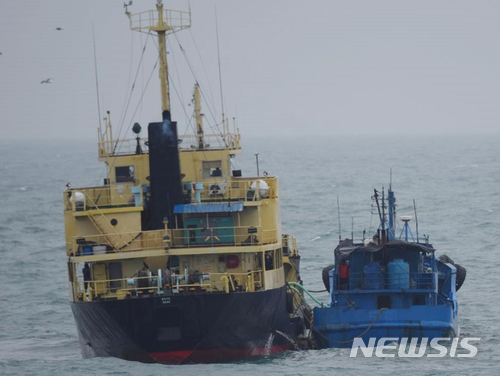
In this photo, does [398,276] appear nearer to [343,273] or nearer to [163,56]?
[343,273]

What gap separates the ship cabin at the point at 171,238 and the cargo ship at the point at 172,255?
0.03 m

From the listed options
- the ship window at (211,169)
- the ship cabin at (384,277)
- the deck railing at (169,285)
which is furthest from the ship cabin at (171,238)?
the ship cabin at (384,277)

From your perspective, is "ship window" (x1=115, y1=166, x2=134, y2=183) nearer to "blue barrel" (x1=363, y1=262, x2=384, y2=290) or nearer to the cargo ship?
the cargo ship

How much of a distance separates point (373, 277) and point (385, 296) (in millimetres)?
751

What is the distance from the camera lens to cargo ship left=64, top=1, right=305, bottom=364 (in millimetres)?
37156

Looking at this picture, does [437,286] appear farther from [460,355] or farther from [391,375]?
[391,375]

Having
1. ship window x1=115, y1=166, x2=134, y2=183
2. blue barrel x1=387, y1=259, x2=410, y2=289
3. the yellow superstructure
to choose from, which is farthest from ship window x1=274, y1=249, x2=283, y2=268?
ship window x1=115, y1=166, x2=134, y2=183

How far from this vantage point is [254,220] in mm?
39812

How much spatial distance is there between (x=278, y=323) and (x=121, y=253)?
Result: 17.3 feet

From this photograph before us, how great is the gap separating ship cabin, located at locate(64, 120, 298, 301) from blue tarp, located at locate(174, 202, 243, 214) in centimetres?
3

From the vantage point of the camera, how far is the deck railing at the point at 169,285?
123 ft

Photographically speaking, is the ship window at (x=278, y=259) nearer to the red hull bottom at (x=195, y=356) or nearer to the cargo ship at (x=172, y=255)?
the cargo ship at (x=172, y=255)

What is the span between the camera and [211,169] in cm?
4212

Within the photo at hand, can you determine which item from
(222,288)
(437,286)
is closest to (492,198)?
(437,286)
